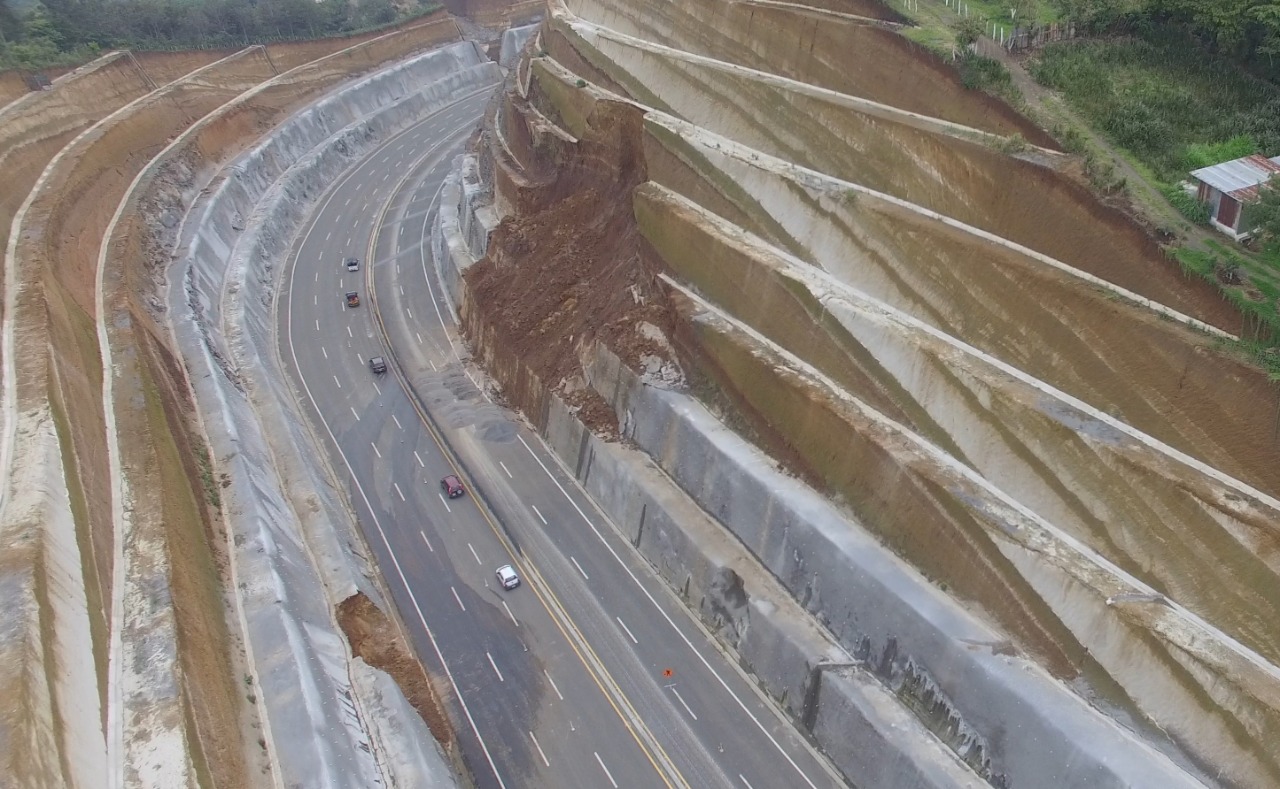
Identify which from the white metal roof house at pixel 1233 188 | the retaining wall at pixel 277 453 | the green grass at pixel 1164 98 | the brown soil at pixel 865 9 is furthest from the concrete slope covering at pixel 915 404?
the retaining wall at pixel 277 453

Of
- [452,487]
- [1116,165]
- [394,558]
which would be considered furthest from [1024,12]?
[394,558]

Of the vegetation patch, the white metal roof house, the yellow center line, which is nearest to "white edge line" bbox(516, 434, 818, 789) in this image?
the yellow center line

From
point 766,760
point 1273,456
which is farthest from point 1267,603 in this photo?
point 766,760

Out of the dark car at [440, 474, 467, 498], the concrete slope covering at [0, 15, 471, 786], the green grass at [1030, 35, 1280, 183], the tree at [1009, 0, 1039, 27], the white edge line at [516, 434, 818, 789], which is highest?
the tree at [1009, 0, 1039, 27]

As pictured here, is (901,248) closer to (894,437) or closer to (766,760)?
(894,437)

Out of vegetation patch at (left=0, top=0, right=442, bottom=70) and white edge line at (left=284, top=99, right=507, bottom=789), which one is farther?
vegetation patch at (left=0, top=0, right=442, bottom=70)

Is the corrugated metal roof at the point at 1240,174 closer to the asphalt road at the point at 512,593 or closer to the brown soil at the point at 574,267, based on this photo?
the brown soil at the point at 574,267

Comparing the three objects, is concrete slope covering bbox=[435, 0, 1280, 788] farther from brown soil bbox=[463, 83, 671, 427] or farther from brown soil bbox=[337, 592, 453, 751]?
brown soil bbox=[337, 592, 453, 751]
